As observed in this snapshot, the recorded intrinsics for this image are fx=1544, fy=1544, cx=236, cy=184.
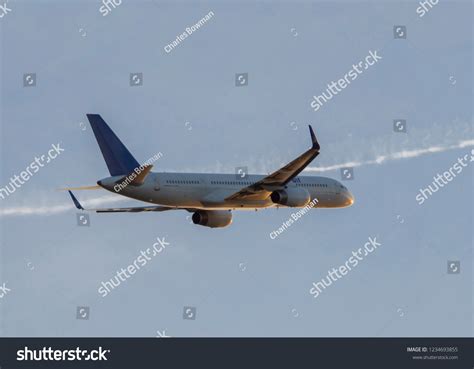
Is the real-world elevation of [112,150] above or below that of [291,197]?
above

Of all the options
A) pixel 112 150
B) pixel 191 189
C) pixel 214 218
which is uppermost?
pixel 112 150

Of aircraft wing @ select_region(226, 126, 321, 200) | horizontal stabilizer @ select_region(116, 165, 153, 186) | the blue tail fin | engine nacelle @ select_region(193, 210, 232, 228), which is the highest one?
the blue tail fin

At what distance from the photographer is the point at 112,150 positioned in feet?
319

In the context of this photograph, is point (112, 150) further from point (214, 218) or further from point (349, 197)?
point (349, 197)

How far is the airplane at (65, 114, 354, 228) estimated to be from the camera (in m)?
94.6

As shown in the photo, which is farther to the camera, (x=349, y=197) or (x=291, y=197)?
(x=349, y=197)

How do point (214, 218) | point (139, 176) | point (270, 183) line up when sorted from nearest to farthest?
1. point (139, 176)
2. point (270, 183)
3. point (214, 218)

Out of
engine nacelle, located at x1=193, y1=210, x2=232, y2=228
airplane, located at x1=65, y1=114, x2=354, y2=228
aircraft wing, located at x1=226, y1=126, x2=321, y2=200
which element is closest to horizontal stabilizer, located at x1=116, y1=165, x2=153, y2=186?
airplane, located at x1=65, y1=114, x2=354, y2=228

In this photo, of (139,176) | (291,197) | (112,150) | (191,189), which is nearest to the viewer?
(139,176)

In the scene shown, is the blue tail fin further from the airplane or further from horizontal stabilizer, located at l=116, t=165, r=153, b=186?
horizontal stabilizer, located at l=116, t=165, r=153, b=186

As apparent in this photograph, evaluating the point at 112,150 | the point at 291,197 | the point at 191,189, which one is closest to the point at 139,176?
the point at 112,150

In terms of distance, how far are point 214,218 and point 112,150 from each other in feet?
29.4
